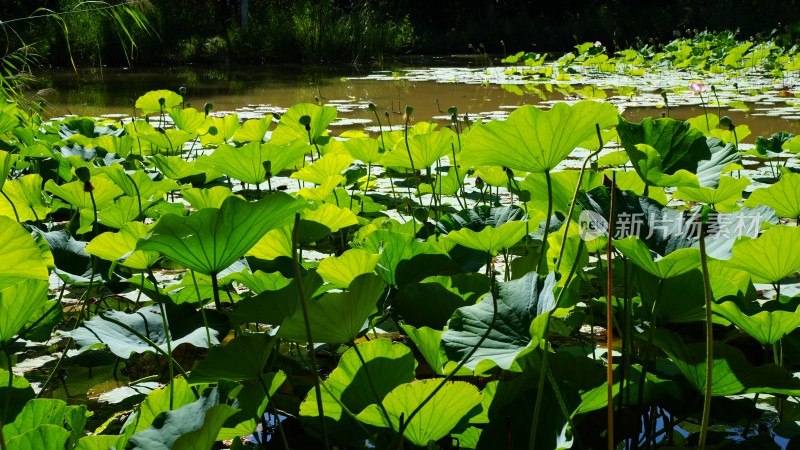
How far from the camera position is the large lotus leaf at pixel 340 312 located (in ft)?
2.63

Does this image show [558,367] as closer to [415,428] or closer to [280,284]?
[415,428]

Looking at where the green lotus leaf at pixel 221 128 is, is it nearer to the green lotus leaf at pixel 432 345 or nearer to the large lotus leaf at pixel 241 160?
the large lotus leaf at pixel 241 160

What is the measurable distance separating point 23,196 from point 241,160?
0.45 m

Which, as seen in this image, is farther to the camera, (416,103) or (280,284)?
(416,103)

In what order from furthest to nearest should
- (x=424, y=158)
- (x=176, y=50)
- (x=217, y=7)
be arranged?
(x=217, y=7) < (x=176, y=50) < (x=424, y=158)

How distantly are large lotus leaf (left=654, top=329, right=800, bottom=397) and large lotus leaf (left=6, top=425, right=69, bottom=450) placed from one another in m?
0.59

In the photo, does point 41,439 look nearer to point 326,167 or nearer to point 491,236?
point 491,236

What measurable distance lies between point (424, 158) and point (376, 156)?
0.26 metres

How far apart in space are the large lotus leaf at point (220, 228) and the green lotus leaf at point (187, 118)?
1.59 meters

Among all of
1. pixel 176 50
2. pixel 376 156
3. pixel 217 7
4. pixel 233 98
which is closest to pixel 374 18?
pixel 176 50

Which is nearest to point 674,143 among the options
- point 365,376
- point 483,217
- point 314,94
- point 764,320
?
point 483,217

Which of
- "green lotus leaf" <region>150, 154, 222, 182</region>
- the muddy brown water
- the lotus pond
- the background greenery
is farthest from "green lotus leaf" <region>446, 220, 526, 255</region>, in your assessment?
the background greenery

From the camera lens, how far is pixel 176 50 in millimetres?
11805

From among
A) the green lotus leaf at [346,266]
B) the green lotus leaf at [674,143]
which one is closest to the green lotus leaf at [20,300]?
the green lotus leaf at [346,266]
